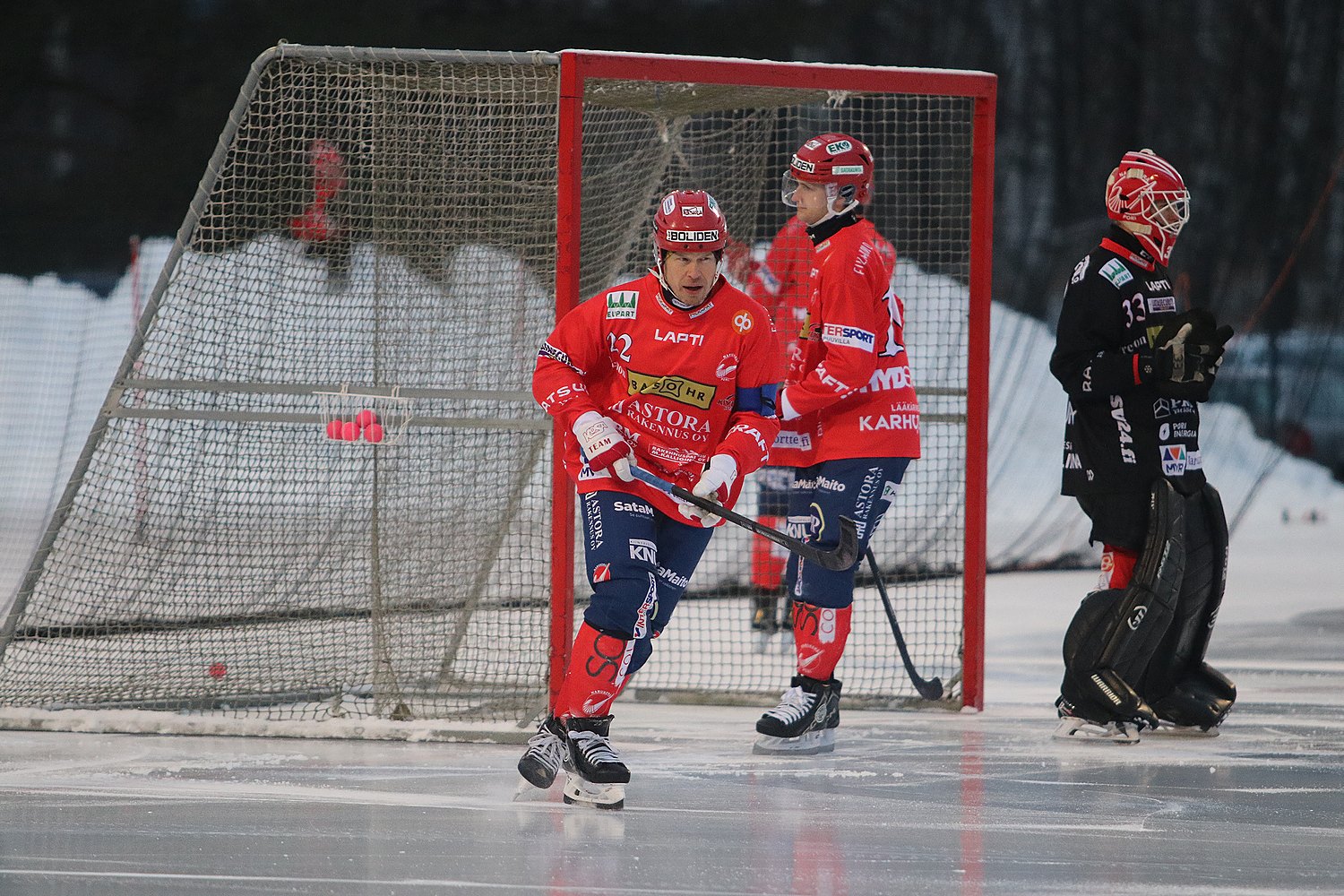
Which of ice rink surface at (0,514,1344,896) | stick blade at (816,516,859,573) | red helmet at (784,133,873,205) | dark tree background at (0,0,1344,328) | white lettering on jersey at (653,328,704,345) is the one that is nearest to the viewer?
ice rink surface at (0,514,1344,896)

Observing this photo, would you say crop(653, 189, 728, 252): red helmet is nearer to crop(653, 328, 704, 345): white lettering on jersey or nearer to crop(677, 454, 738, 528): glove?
crop(653, 328, 704, 345): white lettering on jersey

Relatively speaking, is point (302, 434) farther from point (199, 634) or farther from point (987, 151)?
point (987, 151)

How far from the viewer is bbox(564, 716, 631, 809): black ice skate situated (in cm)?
316

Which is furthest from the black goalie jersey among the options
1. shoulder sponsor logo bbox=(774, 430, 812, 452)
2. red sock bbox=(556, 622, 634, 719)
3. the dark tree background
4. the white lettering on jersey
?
the dark tree background

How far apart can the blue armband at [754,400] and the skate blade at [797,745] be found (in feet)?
3.28

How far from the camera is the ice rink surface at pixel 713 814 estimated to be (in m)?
2.64

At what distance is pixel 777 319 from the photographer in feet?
16.0

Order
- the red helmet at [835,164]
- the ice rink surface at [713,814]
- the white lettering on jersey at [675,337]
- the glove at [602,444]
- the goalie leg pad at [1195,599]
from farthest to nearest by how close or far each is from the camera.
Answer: the goalie leg pad at [1195,599], the red helmet at [835,164], the white lettering on jersey at [675,337], the glove at [602,444], the ice rink surface at [713,814]

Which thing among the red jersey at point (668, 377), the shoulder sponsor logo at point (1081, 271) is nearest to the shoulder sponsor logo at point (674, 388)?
the red jersey at point (668, 377)

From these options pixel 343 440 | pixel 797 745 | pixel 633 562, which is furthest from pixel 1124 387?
pixel 343 440

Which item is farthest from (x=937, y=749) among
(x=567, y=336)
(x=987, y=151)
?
(x=987, y=151)

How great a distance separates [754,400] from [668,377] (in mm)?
204

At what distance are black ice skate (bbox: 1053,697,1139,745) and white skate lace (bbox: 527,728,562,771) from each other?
5.07ft

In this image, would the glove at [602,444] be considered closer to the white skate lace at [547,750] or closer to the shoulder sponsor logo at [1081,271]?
the white skate lace at [547,750]
